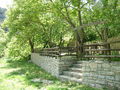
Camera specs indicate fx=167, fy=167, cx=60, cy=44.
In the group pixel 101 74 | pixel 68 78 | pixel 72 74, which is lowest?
pixel 68 78

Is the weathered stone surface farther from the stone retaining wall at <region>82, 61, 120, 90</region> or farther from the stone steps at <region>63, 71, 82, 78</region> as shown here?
the stone steps at <region>63, 71, 82, 78</region>

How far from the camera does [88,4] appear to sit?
11.4 metres

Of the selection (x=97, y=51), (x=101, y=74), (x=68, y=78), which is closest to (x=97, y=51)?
(x=97, y=51)

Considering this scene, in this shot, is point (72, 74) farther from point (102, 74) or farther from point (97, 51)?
point (102, 74)

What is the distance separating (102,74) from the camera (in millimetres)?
7176

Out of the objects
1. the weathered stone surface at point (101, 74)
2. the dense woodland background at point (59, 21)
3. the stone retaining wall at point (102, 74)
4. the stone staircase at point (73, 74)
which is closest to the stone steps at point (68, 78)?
the stone staircase at point (73, 74)

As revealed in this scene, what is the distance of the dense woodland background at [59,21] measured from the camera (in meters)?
7.47

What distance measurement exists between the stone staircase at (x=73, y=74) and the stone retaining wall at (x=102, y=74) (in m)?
0.60

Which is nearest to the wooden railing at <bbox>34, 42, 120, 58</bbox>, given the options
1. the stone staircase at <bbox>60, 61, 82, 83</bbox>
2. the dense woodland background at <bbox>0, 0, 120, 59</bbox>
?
the dense woodland background at <bbox>0, 0, 120, 59</bbox>

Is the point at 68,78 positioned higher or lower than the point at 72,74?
lower

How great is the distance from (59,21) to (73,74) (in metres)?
6.07

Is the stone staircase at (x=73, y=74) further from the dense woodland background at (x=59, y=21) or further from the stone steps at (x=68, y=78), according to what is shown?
the dense woodland background at (x=59, y=21)

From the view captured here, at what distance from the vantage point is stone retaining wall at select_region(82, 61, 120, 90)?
6613 mm

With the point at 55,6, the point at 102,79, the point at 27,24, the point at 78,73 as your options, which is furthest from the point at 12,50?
the point at 102,79
